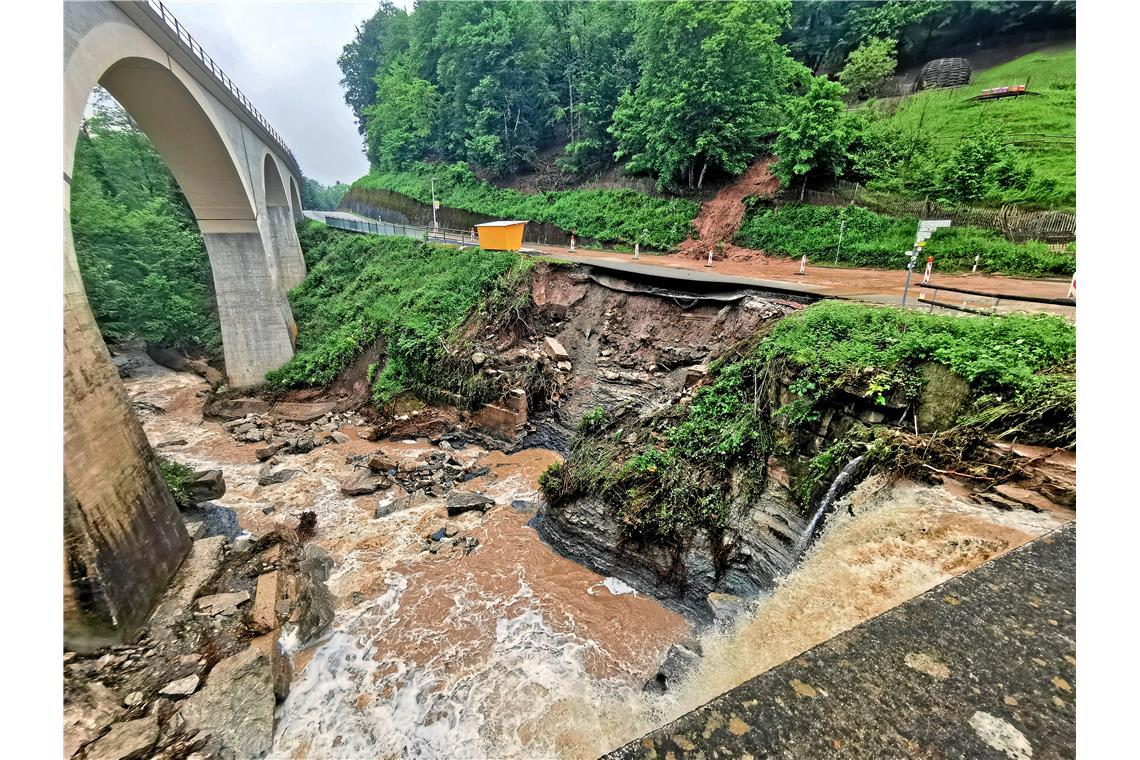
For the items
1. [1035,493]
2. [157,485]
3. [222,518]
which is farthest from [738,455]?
[222,518]

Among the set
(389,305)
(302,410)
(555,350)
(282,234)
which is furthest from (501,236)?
(282,234)

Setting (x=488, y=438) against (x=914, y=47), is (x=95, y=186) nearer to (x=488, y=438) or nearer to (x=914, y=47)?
(x=488, y=438)

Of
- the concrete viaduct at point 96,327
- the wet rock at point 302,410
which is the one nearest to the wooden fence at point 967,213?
the wet rock at point 302,410

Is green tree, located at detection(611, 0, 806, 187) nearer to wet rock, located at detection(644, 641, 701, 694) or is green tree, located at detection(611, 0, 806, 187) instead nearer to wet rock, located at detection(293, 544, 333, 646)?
wet rock, located at detection(644, 641, 701, 694)

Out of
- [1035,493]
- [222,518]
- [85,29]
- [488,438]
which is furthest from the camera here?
[488,438]

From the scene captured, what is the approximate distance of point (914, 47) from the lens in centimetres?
2656

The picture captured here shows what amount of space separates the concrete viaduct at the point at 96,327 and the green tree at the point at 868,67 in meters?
27.6

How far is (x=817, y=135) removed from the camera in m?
15.5

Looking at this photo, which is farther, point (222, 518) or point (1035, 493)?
point (222, 518)

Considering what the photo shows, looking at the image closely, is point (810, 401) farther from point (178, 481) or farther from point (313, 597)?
point (178, 481)

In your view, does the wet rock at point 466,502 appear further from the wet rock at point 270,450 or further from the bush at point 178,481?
the wet rock at point 270,450

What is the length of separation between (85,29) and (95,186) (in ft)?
49.6

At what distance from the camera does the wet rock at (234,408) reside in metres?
14.3

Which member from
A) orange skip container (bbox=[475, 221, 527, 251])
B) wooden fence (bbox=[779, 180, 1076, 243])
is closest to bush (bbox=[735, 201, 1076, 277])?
wooden fence (bbox=[779, 180, 1076, 243])
